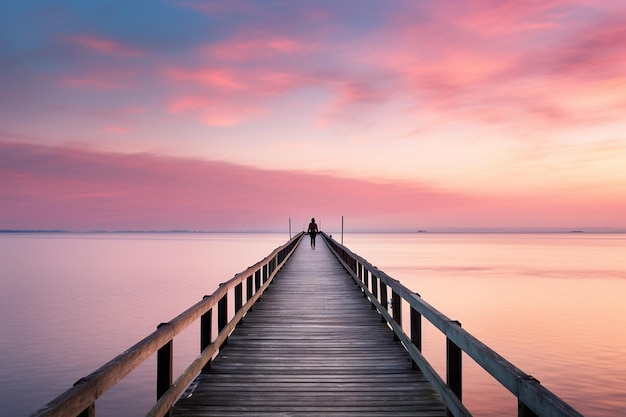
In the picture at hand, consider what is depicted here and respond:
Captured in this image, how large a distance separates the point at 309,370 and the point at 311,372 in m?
0.10

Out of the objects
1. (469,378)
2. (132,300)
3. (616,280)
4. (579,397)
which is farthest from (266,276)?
(616,280)

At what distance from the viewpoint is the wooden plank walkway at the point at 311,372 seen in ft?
16.9

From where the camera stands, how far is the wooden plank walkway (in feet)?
16.9

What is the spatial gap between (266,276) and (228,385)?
905 cm

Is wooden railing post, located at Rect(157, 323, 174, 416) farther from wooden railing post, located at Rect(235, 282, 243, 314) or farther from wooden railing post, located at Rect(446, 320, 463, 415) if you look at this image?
wooden railing post, located at Rect(235, 282, 243, 314)

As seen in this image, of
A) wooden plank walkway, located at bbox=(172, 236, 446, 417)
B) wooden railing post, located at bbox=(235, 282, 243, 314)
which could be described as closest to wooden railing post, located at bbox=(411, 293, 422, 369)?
wooden plank walkway, located at bbox=(172, 236, 446, 417)

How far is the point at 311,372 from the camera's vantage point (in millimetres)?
6445

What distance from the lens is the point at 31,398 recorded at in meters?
12.6

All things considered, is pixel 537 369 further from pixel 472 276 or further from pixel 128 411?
pixel 472 276

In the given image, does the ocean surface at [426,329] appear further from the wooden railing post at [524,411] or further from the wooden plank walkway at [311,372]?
the wooden railing post at [524,411]

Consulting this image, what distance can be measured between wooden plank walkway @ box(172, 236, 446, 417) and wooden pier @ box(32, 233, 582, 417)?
0.04 ft

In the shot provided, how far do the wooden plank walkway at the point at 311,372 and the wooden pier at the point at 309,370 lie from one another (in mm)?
13

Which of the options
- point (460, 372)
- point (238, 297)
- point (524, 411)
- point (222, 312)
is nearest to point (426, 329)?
point (238, 297)

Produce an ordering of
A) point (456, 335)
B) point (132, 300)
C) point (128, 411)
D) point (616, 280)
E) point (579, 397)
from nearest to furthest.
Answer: point (456, 335) → point (128, 411) → point (579, 397) → point (132, 300) → point (616, 280)
